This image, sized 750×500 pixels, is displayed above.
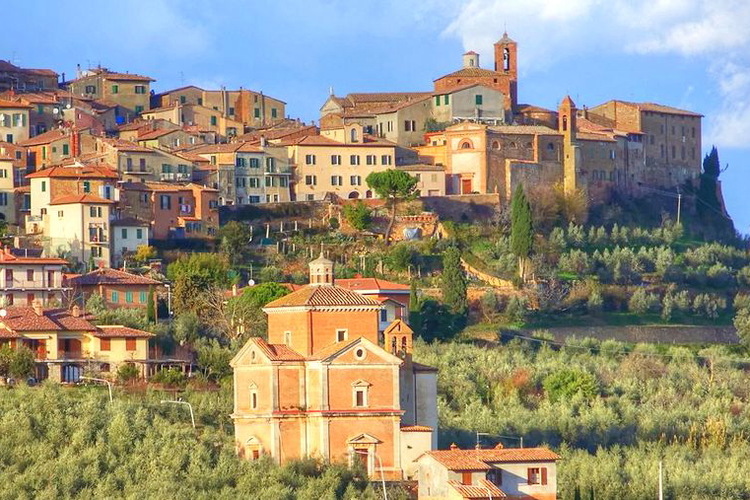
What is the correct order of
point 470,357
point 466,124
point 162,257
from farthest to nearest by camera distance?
point 466,124 → point 162,257 → point 470,357

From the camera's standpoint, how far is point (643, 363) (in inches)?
3521

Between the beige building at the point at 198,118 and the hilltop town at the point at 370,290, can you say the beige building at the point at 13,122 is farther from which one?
the beige building at the point at 198,118

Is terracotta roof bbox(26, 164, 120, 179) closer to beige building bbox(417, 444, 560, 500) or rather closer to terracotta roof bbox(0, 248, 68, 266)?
A: terracotta roof bbox(0, 248, 68, 266)

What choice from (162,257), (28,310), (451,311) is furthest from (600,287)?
(28,310)

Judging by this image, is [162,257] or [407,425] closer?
[407,425]

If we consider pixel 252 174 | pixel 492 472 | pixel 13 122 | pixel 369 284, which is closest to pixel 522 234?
pixel 369 284

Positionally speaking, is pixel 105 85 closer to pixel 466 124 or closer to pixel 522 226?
pixel 466 124

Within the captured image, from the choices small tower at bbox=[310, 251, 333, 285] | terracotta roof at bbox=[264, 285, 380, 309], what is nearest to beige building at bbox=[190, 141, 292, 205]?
small tower at bbox=[310, 251, 333, 285]

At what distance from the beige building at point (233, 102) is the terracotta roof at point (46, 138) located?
1221cm

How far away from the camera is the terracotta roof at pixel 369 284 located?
87.1 meters

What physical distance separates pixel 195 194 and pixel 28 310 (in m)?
19.7

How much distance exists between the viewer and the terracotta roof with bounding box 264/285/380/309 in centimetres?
6506

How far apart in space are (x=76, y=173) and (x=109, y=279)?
28.2 ft

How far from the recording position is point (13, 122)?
105125mm
